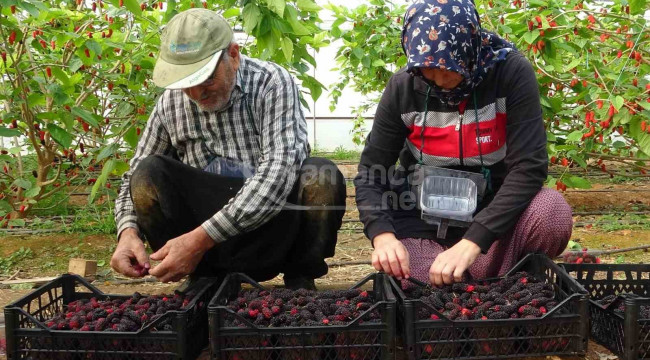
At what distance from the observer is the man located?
1996 mm

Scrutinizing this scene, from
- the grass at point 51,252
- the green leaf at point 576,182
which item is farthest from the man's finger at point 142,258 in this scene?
the green leaf at point 576,182

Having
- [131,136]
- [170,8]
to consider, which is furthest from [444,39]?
[131,136]

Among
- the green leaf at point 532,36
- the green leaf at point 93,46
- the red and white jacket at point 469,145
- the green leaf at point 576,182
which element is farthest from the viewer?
the green leaf at point 576,182

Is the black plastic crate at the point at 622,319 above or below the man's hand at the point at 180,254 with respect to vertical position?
below

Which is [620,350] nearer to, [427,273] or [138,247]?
[427,273]

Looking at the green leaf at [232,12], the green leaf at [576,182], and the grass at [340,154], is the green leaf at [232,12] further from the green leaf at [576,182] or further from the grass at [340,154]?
the grass at [340,154]

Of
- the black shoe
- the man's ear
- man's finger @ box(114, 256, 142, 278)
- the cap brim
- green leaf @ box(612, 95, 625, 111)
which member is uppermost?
the man's ear

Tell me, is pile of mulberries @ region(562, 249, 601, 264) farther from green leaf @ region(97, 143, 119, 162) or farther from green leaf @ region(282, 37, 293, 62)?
green leaf @ region(97, 143, 119, 162)

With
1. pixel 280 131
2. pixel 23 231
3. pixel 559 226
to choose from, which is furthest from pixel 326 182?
pixel 23 231

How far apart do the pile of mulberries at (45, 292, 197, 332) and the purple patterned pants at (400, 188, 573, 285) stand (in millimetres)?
745

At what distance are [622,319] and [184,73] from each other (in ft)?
4.83

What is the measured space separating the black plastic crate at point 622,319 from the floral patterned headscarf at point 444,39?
73 centimetres

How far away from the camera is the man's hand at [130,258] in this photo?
2.04 metres

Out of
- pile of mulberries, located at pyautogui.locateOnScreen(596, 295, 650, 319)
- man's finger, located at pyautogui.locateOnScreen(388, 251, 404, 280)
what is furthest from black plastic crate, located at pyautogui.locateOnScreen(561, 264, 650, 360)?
man's finger, located at pyautogui.locateOnScreen(388, 251, 404, 280)
